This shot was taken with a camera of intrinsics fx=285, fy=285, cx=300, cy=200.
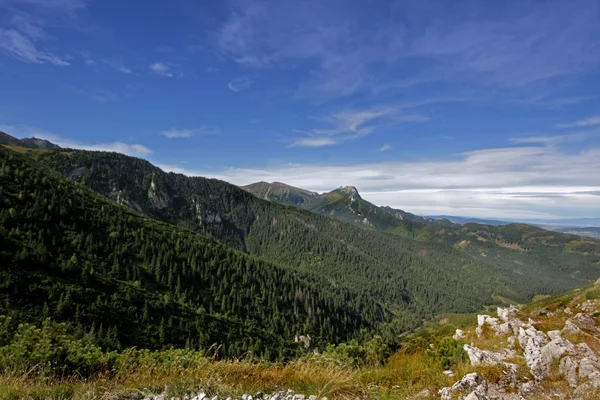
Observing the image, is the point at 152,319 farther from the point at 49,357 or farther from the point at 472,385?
the point at 472,385

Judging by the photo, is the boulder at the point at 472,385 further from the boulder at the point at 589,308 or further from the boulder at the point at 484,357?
the boulder at the point at 589,308

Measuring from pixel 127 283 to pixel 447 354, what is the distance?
132945 millimetres

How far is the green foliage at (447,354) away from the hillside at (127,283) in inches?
1802

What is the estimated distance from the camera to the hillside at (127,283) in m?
84.3

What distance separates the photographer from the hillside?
84.3 metres

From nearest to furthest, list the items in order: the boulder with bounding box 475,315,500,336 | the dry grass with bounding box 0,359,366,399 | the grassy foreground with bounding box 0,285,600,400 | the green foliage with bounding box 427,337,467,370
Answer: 1. the dry grass with bounding box 0,359,366,399
2. the grassy foreground with bounding box 0,285,600,400
3. the green foliage with bounding box 427,337,467,370
4. the boulder with bounding box 475,315,500,336

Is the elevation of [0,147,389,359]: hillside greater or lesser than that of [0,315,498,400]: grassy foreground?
lesser

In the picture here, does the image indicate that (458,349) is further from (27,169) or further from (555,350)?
(27,169)

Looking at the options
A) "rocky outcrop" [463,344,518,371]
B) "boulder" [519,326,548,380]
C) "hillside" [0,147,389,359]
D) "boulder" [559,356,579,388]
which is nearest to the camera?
"boulder" [559,356,579,388]

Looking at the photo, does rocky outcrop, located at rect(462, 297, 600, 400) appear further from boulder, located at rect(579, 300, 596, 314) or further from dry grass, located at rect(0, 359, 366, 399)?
boulder, located at rect(579, 300, 596, 314)

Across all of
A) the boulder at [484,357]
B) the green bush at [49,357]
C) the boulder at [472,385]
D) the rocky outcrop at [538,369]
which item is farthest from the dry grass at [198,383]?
the boulder at [484,357]

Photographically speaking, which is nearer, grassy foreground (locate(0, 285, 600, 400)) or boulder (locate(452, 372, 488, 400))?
grassy foreground (locate(0, 285, 600, 400))

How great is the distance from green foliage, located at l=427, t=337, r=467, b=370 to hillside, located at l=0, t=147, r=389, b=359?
45776 millimetres

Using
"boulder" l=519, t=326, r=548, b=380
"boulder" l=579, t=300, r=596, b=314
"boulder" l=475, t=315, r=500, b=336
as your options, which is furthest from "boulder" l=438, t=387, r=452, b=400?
"boulder" l=579, t=300, r=596, b=314
